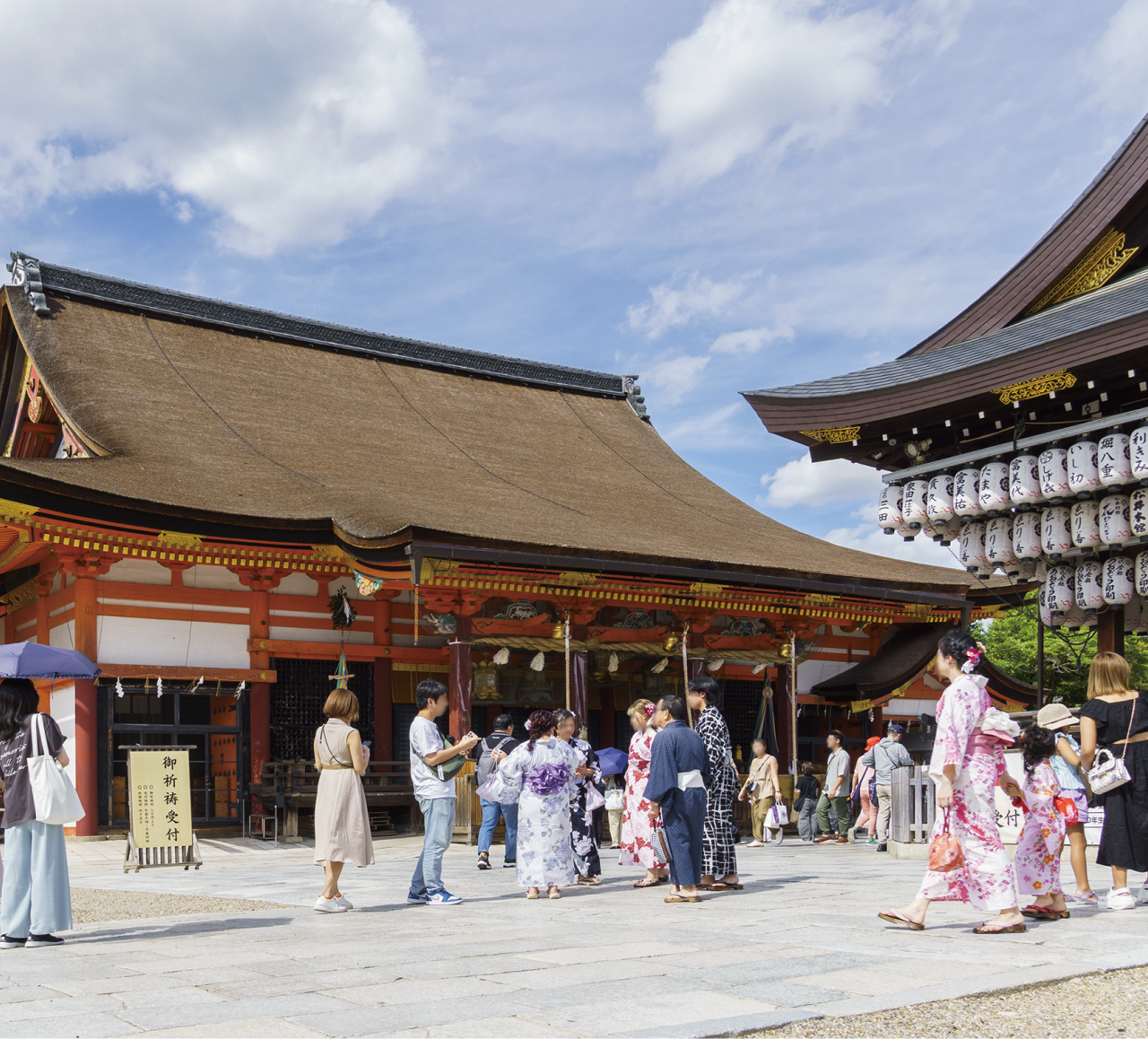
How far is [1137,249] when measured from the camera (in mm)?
11289

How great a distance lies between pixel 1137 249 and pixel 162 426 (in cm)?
1227

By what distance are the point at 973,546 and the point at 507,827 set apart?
17.9ft

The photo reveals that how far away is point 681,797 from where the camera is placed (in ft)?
25.6

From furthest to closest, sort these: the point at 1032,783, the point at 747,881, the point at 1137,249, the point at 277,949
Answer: the point at 1137,249, the point at 747,881, the point at 1032,783, the point at 277,949

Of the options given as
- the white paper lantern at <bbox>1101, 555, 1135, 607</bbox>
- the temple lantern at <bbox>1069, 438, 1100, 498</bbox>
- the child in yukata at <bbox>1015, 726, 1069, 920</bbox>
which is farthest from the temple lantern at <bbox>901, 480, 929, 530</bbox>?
the child in yukata at <bbox>1015, 726, 1069, 920</bbox>

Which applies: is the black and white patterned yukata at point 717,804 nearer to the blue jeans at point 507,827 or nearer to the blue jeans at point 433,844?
the blue jeans at point 433,844

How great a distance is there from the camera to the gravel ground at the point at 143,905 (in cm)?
767

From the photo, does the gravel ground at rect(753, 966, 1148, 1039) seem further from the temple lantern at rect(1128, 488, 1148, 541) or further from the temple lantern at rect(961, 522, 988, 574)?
the temple lantern at rect(961, 522, 988, 574)

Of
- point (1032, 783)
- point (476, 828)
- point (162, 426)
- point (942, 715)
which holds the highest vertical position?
point (162, 426)

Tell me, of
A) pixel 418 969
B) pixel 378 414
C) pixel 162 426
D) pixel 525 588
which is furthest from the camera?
pixel 378 414

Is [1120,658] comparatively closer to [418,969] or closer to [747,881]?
[747,881]

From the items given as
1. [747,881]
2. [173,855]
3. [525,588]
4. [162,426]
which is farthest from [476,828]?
[162,426]

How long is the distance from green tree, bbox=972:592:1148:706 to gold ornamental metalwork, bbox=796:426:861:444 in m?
23.4

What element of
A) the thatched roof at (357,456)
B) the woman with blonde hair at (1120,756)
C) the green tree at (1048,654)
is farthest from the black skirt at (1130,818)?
the green tree at (1048,654)
